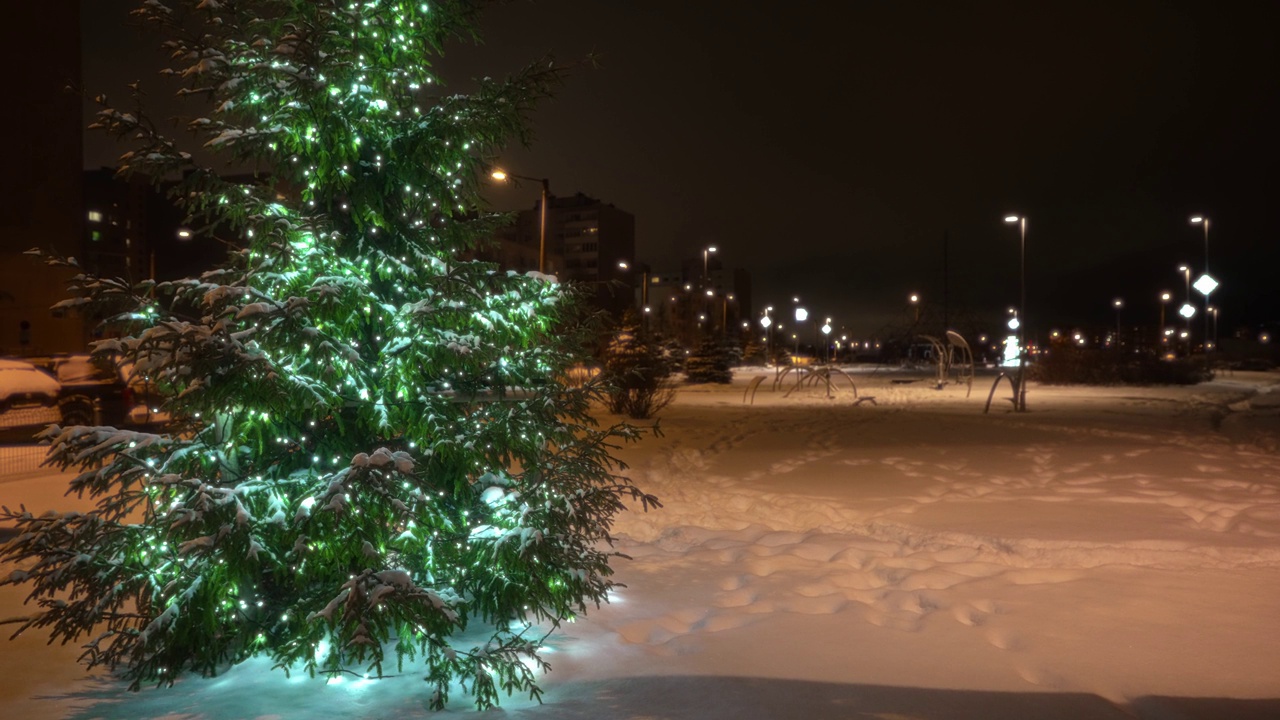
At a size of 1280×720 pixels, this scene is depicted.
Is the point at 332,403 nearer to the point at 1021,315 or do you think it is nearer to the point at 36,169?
the point at 1021,315

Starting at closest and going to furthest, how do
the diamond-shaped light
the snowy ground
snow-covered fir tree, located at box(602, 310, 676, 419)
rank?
the snowy ground, snow-covered fir tree, located at box(602, 310, 676, 419), the diamond-shaped light

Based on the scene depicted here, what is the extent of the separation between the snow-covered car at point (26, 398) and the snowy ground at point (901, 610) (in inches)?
233

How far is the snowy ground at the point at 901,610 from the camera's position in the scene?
172 inches

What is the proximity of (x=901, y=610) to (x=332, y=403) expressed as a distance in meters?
4.00

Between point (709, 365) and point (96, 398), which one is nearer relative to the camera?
point (96, 398)

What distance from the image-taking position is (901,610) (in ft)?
19.3

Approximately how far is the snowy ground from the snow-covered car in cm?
591

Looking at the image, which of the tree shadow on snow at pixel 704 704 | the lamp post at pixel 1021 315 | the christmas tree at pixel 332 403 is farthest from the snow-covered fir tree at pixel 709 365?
the tree shadow on snow at pixel 704 704

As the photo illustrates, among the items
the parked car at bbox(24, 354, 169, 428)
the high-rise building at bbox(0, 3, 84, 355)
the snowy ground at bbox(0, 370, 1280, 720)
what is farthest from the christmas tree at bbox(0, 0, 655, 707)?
the high-rise building at bbox(0, 3, 84, 355)

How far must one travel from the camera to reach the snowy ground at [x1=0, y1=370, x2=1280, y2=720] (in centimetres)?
436

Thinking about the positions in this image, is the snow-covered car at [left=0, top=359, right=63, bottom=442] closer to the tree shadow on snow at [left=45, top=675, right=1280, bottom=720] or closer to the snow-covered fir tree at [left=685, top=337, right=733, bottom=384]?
the tree shadow on snow at [left=45, top=675, right=1280, bottom=720]

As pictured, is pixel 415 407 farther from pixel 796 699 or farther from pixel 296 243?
pixel 796 699

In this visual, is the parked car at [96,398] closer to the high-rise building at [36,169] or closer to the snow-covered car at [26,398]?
the snow-covered car at [26,398]

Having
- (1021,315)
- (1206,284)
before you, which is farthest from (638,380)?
(1206,284)
